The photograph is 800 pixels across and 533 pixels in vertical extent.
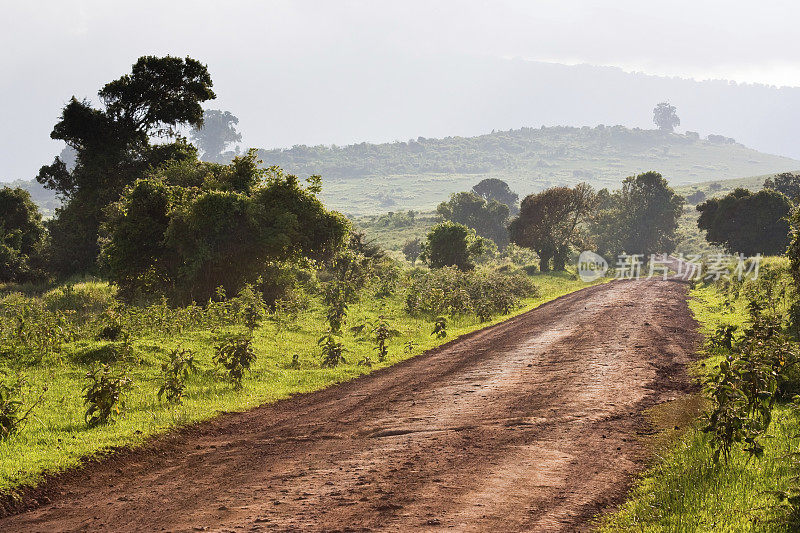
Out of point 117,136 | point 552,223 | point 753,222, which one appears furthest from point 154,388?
point 753,222

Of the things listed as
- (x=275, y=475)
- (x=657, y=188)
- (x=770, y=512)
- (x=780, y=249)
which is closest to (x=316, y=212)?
(x=275, y=475)

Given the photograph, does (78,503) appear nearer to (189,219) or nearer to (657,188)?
(189,219)

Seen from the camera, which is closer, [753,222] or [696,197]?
[753,222]


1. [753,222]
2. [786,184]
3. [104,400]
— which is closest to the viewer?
[104,400]

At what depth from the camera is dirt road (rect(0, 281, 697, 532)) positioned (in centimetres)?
740

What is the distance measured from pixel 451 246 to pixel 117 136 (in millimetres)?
27031

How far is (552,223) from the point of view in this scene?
62.5 metres

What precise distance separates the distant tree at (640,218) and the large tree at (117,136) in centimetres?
6511

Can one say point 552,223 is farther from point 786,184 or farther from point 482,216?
point 482,216

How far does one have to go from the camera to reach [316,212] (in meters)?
27.5

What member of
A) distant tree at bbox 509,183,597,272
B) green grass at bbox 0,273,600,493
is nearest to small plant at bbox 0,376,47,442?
green grass at bbox 0,273,600,493

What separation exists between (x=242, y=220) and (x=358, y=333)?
26.1ft

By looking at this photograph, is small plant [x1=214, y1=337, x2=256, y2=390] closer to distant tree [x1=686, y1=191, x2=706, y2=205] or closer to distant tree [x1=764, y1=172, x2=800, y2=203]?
distant tree [x1=764, y1=172, x2=800, y2=203]

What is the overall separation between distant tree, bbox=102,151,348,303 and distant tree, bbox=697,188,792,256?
147 ft
